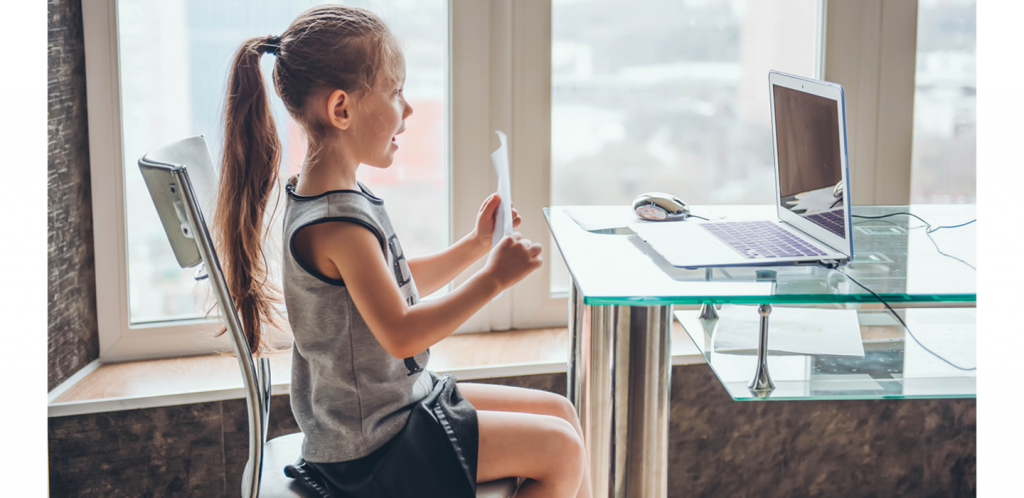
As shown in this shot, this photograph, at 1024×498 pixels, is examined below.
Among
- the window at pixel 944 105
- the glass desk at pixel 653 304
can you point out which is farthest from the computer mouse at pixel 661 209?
the window at pixel 944 105

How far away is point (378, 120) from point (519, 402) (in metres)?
0.45

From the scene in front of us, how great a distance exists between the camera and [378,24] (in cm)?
101

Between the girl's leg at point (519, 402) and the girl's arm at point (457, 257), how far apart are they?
18 cm

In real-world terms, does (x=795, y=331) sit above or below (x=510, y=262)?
below

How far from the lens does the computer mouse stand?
4.26ft

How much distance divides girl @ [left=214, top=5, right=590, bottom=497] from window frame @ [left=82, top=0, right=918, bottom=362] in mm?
752

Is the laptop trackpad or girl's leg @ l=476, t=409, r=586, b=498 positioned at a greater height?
the laptop trackpad

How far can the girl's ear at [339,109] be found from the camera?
3.22ft

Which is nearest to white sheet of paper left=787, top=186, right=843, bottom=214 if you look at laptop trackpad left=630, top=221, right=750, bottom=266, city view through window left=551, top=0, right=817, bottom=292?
laptop trackpad left=630, top=221, right=750, bottom=266

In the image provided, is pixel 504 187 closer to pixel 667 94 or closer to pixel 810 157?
pixel 810 157

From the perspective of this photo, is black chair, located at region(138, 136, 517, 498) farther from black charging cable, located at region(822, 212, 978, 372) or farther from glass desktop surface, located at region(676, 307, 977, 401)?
black charging cable, located at region(822, 212, 978, 372)

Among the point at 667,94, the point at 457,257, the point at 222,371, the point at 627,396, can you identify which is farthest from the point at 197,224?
the point at 667,94

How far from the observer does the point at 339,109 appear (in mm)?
991
